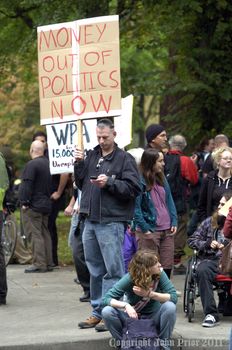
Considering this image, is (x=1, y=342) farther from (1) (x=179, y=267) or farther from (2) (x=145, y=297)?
(1) (x=179, y=267)

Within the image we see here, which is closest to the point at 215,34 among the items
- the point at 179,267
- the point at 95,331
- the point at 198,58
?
the point at 198,58

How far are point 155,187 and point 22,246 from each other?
5336 millimetres

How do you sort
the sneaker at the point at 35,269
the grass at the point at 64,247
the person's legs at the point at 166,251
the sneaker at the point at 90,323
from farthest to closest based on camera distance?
the grass at the point at 64,247, the sneaker at the point at 35,269, the person's legs at the point at 166,251, the sneaker at the point at 90,323

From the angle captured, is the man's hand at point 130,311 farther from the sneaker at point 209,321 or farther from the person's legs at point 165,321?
→ the sneaker at point 209,321

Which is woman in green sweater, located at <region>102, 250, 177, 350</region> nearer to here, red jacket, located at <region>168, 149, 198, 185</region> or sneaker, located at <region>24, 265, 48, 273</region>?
red jacket, located at <region>168, 149, 198, 185</region>

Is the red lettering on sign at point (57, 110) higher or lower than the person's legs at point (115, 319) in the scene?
higher

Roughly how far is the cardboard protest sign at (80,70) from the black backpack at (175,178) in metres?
3.20

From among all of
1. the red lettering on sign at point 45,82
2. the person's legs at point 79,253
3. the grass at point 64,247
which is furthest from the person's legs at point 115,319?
the grass at point 64,247

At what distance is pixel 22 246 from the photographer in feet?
49.2

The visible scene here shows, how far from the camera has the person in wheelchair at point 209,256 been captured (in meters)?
9.55

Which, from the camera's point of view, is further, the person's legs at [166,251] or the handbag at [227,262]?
the person's legs at [166,251]

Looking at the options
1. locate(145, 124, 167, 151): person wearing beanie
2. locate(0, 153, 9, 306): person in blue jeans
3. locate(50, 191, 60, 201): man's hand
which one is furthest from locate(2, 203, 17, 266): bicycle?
locate(145, 124, 167, 151): person wearing beanie

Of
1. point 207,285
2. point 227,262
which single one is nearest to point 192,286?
point 207,285

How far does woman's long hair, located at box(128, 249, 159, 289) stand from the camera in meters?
8.20
